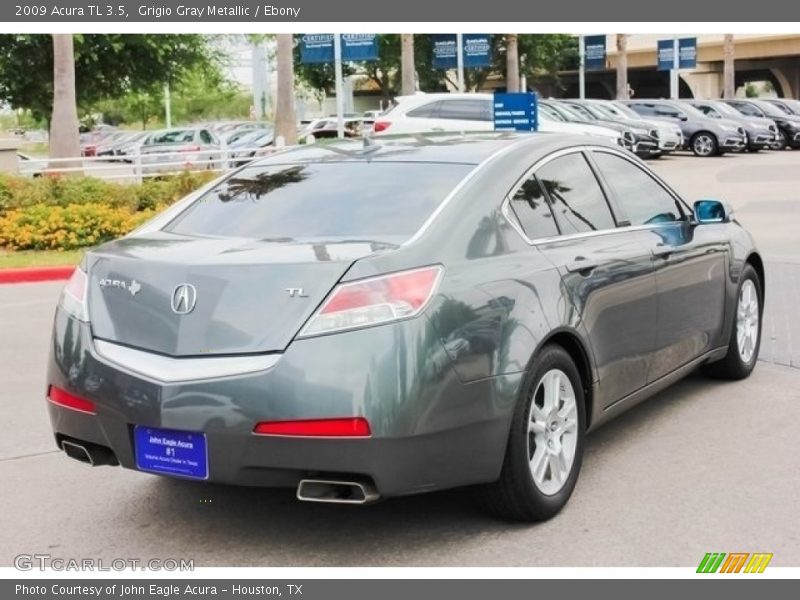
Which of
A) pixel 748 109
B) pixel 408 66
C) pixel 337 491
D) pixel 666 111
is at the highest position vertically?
pixel 408 66

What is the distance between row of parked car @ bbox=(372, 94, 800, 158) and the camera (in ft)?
81.3

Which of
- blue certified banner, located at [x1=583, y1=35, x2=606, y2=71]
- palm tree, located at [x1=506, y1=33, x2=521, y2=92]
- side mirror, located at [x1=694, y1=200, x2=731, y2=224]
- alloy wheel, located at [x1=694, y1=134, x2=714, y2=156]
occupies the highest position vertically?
blue certified banner, located at [x1=583, y1=35, x2=606, y2=71]

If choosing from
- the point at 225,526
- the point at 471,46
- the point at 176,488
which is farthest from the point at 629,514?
the point at 471,46

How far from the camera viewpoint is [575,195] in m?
5.39

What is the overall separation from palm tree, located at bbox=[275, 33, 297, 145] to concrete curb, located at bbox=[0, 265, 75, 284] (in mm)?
14356

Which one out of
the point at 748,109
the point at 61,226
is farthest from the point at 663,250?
the point at 748,109

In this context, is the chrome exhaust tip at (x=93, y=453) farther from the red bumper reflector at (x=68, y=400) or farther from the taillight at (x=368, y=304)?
the taillight at (x=368, y=304)

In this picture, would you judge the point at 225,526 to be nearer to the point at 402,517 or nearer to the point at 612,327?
the point at 402,517

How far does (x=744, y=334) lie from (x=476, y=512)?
3011 millimetres

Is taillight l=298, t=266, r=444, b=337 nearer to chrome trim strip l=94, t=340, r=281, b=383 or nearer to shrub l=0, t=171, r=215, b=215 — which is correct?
chrome trim strip l=94, t=340, r=281, b=383

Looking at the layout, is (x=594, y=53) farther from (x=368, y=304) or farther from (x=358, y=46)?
(x=368, y=304)

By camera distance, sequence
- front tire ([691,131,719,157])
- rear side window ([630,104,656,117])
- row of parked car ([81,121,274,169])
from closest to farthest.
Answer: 1. row of parked car ([81,121,274,169])
2. front tire ([691,131,719,157])
3. rear side window ([630,104,656,117])

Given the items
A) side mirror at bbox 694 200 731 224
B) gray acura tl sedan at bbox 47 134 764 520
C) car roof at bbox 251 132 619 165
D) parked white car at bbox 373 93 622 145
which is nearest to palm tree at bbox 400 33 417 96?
parked white car at bbox 373 93 622 145
